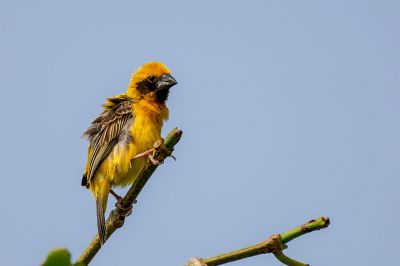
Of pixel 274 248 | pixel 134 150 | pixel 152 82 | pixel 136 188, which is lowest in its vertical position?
pixel 134 150

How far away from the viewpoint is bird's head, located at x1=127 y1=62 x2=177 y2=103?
636 centimetres

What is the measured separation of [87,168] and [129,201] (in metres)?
3.00

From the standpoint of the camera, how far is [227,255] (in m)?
1.95

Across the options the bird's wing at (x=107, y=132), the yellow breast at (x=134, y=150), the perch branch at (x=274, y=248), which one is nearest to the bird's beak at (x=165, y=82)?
the bird's wing at (x=107, y=132)

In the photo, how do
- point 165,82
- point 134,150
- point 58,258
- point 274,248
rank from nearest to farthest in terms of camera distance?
1. point 58,258
2. point 274,248
3. point 134,150
4. point 165,82

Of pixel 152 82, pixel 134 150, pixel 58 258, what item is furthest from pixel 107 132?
pixel 58 258

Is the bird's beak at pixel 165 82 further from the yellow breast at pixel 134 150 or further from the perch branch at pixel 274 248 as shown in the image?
the perch branch at pixel 274 248

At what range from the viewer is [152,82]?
6.49 metres

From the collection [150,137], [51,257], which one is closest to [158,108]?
[150,137]

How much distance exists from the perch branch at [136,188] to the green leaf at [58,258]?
101 cm

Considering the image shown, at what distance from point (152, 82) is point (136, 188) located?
3736mm

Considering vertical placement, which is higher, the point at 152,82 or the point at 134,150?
the point at 152,82

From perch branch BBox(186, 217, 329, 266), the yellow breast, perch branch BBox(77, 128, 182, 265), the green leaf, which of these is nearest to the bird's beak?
the yellow breast

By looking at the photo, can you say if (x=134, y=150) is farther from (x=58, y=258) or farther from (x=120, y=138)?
(x=58, y=258)
